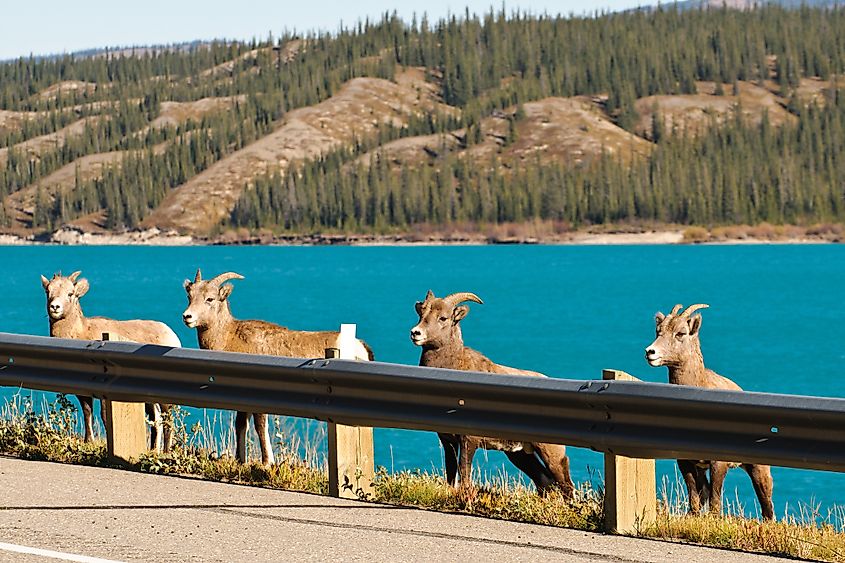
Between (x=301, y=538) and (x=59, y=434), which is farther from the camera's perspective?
(x=59, y=434)

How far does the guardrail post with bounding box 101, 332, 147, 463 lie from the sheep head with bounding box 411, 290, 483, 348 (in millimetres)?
2350

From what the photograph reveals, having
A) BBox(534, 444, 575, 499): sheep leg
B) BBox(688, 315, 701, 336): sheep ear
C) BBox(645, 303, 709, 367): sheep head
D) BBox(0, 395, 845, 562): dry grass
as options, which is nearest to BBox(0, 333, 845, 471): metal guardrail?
BBox(0, 395, 845, 562): dry grass

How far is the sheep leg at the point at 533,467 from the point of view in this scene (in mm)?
11656

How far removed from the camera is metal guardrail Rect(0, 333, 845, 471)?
8.27 meters

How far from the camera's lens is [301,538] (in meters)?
8.51

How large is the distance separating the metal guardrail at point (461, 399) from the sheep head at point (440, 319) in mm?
2134

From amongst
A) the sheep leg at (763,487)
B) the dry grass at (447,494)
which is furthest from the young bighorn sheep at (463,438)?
the sheep leg at (763,487)

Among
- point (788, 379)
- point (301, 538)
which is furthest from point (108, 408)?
point (788, 379)

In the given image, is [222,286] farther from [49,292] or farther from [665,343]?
[665,343]

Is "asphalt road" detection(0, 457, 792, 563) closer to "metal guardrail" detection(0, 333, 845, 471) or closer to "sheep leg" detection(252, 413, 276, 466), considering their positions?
"metal guardrail" detection(0, 333, 845, 471)

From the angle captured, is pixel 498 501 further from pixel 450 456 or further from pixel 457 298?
pixel 457 298

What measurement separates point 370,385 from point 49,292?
23.5ft

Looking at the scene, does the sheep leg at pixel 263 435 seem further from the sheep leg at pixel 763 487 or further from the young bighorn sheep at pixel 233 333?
the sheep leg at pixel 763 487

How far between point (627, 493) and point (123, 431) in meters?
4.25
